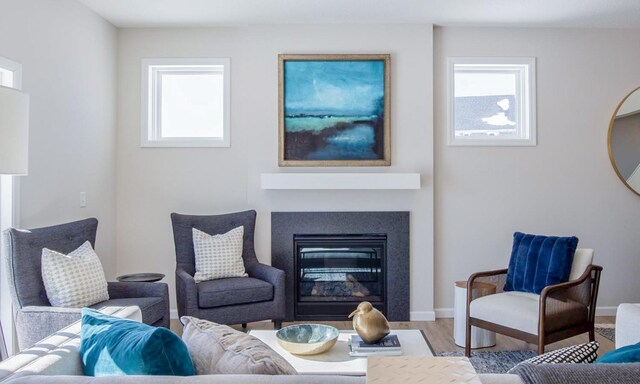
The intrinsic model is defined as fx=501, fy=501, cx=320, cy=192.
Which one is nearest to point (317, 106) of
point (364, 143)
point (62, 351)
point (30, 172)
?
point (364, 143)

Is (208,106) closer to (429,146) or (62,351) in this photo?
(429,146)

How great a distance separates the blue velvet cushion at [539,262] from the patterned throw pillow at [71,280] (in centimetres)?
283

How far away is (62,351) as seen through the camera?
1.40 meters

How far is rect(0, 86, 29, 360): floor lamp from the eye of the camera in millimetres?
2021

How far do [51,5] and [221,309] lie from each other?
2415mm

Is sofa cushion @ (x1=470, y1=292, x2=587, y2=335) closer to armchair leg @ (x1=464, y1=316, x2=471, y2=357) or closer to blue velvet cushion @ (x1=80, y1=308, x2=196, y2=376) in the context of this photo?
armchair leg @ (x1=464, y1=316, x2=471, y2=357)

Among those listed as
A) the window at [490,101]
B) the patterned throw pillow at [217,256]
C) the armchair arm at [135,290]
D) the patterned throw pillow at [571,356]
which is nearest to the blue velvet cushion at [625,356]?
the patterned throw pillow at [571,356]

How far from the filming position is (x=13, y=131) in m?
2.08

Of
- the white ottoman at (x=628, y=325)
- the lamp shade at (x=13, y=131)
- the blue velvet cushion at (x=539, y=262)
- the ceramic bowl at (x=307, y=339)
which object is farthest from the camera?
the blue velvet cushion at (x=539, y=262)

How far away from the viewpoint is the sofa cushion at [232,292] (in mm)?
3629

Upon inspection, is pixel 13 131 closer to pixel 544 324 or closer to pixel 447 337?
pixel 544 324

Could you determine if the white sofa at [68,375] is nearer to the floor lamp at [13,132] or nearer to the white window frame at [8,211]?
the floor lamp at [13,132]

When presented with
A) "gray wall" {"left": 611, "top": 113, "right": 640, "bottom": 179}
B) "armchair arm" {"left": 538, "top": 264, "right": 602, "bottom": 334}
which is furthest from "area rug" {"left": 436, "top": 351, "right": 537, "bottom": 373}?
"gray wall" {"left": 611, "top": 113, "right": 640, "bottom": 179}

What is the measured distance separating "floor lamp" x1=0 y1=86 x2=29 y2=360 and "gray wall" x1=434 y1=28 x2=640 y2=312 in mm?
3317
